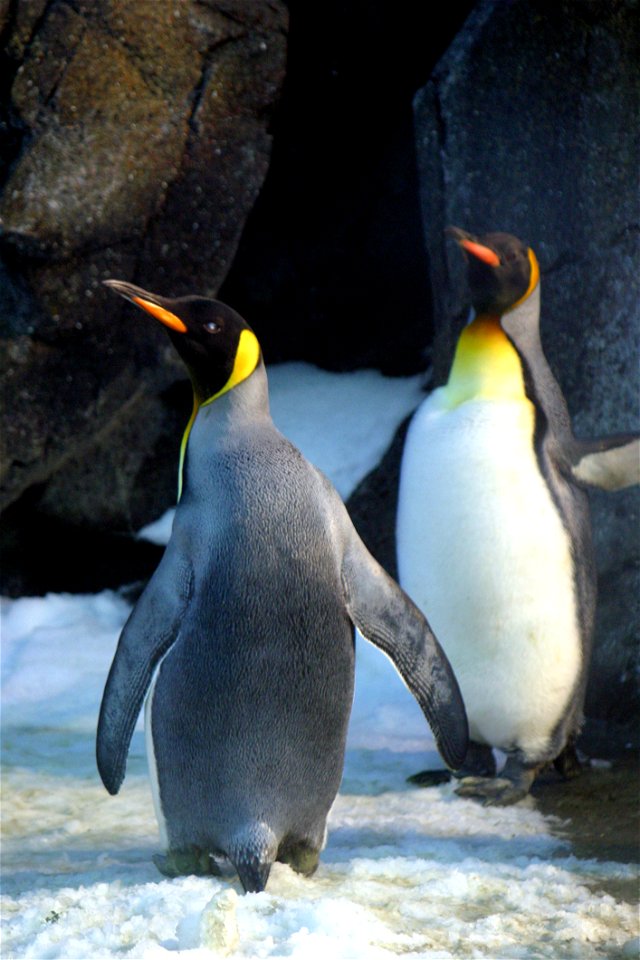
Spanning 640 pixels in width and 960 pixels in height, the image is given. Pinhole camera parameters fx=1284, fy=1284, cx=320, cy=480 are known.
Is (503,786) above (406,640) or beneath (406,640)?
beneath

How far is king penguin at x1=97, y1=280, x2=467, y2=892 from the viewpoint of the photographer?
2252mm

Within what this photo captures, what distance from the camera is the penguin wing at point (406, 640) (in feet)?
7.77

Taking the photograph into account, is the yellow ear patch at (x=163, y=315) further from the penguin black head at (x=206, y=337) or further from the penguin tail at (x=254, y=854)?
the penguin tail at (x=254, y=854)

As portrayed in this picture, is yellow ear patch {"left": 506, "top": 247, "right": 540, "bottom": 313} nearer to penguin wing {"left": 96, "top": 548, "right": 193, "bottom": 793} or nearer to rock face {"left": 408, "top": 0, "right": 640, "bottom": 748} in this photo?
rock face {"left": 408, "top": 0, "right": 640, "bottom": 748}

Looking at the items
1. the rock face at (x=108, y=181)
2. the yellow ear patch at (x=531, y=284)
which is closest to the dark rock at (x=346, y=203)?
the rock face at (x=108, y=181)

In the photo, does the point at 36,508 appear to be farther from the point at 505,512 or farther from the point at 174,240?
the point at 505,512

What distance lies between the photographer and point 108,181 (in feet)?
11.9

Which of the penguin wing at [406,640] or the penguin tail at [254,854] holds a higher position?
the penguin wing at [406,640]

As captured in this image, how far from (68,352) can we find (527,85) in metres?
1.60

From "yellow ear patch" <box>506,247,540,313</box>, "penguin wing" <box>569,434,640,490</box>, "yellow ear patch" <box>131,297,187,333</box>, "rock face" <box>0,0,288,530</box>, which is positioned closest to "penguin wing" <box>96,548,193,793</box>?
"yellow ear patch" <box>131,297,187,333</box>

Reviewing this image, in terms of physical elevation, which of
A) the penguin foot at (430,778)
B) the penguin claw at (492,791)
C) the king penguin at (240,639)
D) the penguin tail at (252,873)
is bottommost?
the penguin foot at (430,778)

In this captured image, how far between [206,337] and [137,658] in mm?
596

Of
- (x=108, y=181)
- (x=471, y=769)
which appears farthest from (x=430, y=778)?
(x=108, y=181)

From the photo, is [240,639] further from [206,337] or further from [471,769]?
[471,769]
